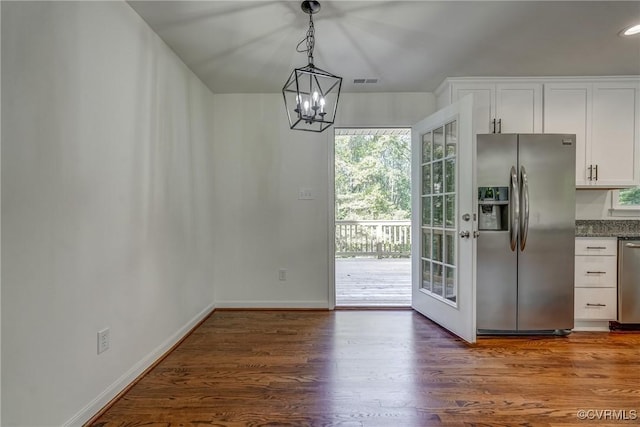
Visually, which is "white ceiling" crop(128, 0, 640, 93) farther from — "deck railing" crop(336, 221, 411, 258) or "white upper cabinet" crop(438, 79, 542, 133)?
"deck railing" crop(336, 221, 411, 258)

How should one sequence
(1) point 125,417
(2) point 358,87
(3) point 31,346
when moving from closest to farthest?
(3) point 31,346 → (1) point 125,417 → (2) point 358,87

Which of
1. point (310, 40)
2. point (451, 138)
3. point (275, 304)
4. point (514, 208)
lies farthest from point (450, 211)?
point (275, 304)

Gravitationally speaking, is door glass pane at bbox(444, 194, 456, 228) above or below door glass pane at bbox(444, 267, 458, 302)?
above

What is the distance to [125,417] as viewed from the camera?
161 cm

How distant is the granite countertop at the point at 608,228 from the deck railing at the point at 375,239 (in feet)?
11.1

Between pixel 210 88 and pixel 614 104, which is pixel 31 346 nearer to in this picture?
pixel 210 88

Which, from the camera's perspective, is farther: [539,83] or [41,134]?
[539,83]

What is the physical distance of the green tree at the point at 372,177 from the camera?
8016 mm

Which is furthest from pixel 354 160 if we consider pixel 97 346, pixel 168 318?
pixel 97 346

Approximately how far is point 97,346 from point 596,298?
381 cm

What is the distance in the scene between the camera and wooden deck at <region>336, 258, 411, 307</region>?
363cm

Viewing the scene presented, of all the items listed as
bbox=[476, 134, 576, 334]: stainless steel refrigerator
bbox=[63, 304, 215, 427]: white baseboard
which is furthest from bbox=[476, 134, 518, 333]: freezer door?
bbox=[63, 304, 215, 427]: white baseboard

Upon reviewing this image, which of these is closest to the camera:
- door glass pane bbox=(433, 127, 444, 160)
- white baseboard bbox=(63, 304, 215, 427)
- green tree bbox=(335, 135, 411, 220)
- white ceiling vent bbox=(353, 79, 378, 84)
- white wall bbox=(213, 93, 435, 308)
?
white baseboard bbox=(63, 304, 215, 427)

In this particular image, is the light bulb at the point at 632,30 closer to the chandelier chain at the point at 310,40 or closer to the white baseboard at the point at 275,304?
the chandelier chain at the point at 310,40
